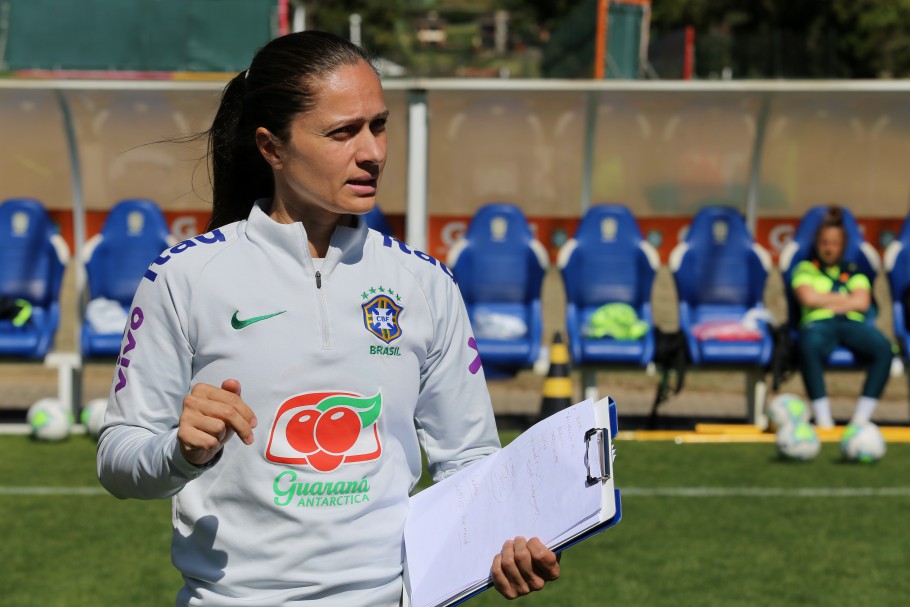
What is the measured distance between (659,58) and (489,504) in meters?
36.8

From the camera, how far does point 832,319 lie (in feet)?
33.0

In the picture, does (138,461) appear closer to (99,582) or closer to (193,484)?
(193,484)

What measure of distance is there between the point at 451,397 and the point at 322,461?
12.9 inches

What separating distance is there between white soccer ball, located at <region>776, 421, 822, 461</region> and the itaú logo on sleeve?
7072mm

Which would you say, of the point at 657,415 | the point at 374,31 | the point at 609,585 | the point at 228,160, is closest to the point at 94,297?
the point at 657,415

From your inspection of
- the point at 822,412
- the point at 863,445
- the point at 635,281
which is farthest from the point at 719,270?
the point at 863,445

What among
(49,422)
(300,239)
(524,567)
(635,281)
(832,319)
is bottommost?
(49,422)

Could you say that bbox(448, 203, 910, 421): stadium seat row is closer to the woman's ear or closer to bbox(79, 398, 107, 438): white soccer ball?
bbox(79, 398, 107, 438): white soccer ball

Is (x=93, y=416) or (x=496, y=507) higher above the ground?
(x=496, y=507)

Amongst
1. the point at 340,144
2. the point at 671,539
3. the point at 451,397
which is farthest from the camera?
the point at 671,539

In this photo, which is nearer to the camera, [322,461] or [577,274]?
[322,461]

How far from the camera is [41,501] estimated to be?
313 inches

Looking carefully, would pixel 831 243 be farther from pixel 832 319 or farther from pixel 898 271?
pixel 898 271

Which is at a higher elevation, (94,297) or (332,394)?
(332,394)
